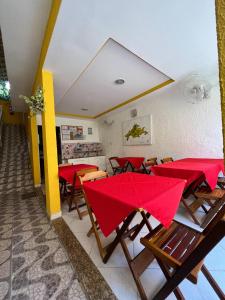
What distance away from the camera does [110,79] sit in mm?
2852

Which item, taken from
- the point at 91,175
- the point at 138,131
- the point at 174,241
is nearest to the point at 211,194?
the point at 174,241

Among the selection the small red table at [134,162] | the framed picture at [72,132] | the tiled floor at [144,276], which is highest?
the framed picture at [72,132]

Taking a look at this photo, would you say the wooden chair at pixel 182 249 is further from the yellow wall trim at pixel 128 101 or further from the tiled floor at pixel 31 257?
the yellow wall trim at pixel 128 101

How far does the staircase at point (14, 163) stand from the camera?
12.3 ft

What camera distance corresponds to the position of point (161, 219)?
1.04m

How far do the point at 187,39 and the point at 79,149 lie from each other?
14.7 ft

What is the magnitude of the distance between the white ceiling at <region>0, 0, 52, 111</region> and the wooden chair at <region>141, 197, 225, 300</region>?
90.1 inches

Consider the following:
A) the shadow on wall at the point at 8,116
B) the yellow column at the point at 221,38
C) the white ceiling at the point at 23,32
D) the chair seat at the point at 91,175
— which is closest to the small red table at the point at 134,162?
the chair seat at the point at 91,175

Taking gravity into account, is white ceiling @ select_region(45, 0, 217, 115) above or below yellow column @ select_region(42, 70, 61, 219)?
above

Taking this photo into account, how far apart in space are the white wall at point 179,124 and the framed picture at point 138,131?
13 cm

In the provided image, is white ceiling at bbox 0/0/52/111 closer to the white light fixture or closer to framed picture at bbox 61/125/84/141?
the white light fixture

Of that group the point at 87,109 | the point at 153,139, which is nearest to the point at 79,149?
the point at 87,109

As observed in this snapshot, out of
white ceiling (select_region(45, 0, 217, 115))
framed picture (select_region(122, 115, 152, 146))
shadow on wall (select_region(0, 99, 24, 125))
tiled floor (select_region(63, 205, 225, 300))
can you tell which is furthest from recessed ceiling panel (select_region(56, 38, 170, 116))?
shadow on wall (select_region(0, 99, 24, 125))

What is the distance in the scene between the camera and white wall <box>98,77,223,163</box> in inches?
108
